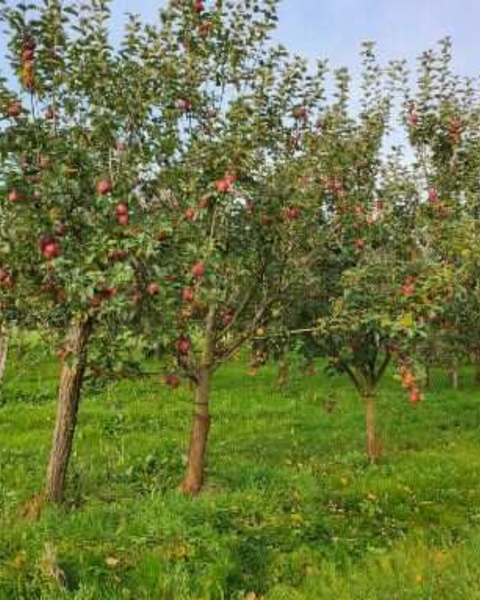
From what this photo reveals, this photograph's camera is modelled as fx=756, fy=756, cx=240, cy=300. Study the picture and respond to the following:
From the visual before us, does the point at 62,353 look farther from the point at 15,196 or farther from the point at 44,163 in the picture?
the point at 44,163

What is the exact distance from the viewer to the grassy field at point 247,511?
7.84 metres

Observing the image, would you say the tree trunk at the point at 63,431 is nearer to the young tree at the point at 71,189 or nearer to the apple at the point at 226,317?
the young tree at the point at 71,189

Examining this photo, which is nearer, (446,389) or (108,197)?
(108,197)

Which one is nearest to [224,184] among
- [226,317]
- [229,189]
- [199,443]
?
[229,189]

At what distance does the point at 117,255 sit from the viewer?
7.61m

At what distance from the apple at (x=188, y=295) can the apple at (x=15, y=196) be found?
201 centimetres

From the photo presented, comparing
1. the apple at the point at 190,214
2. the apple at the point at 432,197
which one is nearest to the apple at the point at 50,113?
the apple at the point at 190,214

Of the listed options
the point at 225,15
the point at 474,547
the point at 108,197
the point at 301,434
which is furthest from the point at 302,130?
the point at 301,434

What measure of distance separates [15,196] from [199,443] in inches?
229

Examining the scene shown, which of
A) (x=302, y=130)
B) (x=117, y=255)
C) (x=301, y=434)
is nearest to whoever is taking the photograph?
(x=117, y=255)

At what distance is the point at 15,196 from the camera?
7.98m

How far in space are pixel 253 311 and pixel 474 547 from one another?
590 cm

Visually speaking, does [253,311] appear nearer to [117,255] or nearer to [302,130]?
[302,130]

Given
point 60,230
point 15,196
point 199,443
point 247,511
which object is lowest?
point 247,511
